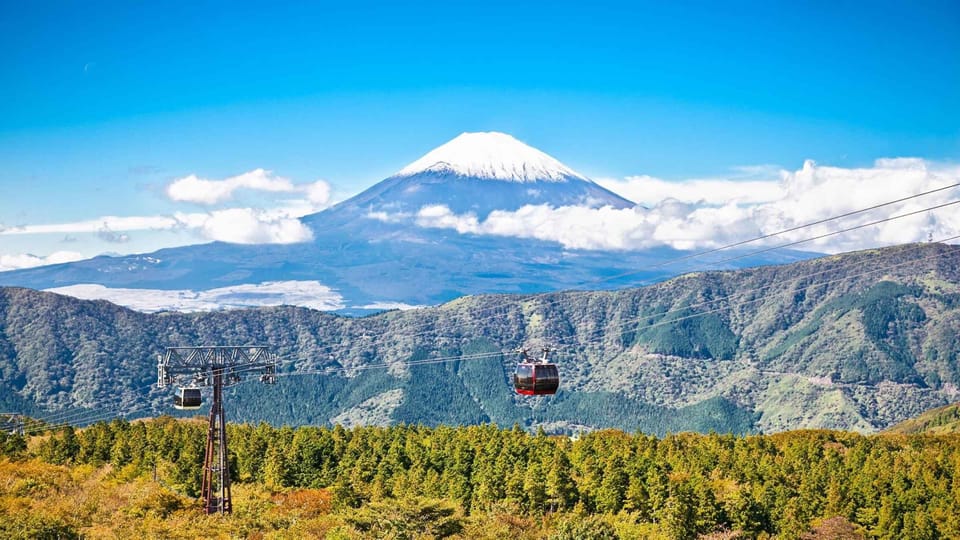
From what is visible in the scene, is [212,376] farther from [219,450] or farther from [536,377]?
[536,377]

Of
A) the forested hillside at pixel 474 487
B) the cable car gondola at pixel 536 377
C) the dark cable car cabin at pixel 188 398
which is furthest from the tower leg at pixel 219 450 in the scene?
the cable car gondola at pixel 536 377

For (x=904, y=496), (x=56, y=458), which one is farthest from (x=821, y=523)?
(x=56, y=458)

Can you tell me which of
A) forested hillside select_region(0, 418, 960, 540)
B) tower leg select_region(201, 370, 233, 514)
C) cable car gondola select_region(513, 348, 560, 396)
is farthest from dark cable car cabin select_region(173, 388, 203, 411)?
cable car gondola select_region(513, 348, 560, 396)

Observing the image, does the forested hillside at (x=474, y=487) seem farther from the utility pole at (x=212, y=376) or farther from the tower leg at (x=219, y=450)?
the utility pole at (x=212, y=376)

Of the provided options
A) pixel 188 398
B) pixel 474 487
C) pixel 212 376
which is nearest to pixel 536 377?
pixel 212 376

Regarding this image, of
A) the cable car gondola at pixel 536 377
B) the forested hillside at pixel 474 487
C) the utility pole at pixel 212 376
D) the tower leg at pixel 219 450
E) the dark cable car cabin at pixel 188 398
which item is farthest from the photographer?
the forested hillside at pixel 474 487

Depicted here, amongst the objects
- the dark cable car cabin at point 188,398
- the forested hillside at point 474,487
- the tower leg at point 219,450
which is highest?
the dark cable car cabin at point 188,398

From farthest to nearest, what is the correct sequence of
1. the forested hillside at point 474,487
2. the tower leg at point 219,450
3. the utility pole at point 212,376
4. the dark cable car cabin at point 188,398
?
the forested hillside at point 474,487 < the dark cable car cabin at point 188,398 < the utility pole at point 212,376 < the tower leg at point 219,450

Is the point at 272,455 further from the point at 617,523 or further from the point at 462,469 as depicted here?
the point at 617,523
